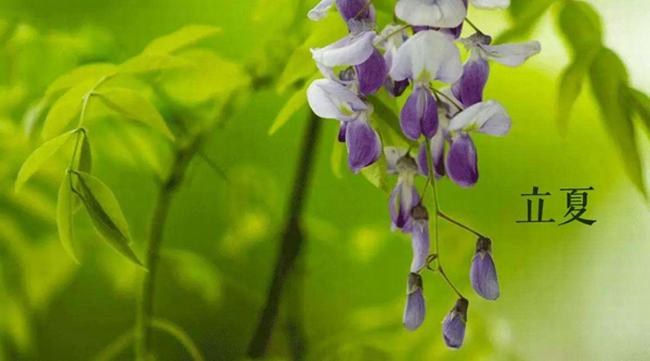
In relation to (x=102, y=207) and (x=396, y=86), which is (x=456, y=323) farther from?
(x=102, y=207)

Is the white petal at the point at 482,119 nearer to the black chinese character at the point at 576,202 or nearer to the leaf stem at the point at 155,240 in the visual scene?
the black chinese character at the point at 576,202

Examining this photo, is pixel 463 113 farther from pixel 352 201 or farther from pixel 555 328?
pixel 555 328

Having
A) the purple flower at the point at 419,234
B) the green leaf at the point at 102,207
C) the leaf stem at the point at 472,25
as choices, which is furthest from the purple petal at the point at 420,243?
the green leaf at the point at 102,207

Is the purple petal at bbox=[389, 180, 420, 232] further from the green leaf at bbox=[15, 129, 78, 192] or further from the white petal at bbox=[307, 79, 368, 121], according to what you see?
the green leaf at bbox=[15, 129, 78, 192]

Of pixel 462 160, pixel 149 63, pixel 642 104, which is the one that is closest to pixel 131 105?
pixel 149 63

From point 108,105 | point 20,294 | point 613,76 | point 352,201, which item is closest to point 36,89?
point 108,105

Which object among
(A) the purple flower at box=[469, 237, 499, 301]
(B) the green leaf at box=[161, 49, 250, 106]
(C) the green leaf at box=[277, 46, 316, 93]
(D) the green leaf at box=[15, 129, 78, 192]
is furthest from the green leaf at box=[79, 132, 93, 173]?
(A) the purple flower at box=[469, 237, 499, 301]
